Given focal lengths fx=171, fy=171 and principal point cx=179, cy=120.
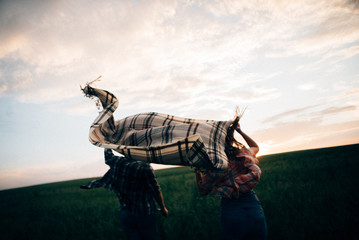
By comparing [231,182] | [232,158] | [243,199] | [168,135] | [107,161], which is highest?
[168,135]

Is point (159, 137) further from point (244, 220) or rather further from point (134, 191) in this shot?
point (244, 220)

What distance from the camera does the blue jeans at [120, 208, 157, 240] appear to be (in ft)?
7.47

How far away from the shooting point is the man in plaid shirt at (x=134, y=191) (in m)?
2.11

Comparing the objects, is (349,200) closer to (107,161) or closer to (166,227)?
(166,227)

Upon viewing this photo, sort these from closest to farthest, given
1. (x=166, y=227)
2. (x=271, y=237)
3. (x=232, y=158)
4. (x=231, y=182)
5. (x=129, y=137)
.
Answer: (x=129, y=137)
(x=231, y=182)
(x=232, y=158)
(x=271, y=237)
(x=166, y=227)

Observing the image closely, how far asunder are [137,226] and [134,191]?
1.71 ft

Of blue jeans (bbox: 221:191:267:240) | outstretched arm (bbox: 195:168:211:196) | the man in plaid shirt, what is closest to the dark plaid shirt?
the man in plaid shirt

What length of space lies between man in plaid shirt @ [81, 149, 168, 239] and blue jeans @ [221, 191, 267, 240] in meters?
0.92

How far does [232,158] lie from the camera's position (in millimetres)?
2168

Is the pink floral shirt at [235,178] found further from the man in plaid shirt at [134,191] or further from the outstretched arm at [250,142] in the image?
the man in plaid shirt at [134,191]

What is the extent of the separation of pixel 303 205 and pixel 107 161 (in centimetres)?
578

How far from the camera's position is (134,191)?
2.19m

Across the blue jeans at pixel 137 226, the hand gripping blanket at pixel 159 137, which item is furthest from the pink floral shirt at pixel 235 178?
the blue jeans at pixel 137 226

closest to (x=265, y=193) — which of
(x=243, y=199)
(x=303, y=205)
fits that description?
(x=303, y=205)
